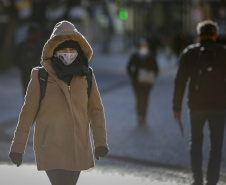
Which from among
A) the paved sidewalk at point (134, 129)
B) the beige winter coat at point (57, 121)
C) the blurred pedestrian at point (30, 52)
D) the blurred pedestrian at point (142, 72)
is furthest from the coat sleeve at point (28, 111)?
the blurred pedestrian at point (142, 72)

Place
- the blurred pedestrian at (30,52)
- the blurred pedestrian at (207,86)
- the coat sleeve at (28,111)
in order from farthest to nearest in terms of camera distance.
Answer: the blurred pedestrian at (30,52) < the blurred pedestrian at (207,86) < the coat sleeve at (28,111)

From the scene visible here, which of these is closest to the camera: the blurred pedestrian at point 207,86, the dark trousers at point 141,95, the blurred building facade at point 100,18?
the blurred pedestrian at point 207,86

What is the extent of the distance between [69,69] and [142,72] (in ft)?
25.5

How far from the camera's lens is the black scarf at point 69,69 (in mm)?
4441

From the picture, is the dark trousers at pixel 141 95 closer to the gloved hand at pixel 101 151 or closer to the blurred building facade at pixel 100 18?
the gloved hand at pixel 101 151

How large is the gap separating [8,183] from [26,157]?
1.84 meters

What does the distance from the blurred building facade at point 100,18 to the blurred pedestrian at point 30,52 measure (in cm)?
1169

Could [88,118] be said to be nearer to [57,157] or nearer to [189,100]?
[57,157]

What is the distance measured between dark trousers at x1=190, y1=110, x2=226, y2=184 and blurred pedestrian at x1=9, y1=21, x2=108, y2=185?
2221 millimetres

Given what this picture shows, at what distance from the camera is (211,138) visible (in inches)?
259

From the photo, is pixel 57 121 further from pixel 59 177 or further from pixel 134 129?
pixel 134 129

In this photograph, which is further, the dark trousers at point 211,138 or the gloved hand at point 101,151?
the dark trousers at point 211,138

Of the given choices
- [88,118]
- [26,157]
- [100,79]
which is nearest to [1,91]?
[100,79]

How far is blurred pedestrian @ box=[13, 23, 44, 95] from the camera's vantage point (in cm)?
1149
